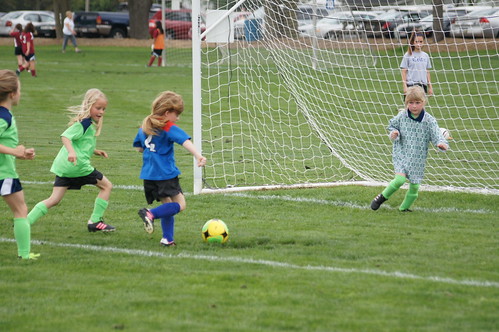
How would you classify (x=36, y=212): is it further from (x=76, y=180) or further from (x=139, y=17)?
(x=139, y=17)

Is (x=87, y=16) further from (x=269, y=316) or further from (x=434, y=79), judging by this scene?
(x=269, y=316)

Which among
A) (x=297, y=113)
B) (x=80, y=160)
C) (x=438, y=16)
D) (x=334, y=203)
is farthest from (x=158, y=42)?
(x=80, y=160)

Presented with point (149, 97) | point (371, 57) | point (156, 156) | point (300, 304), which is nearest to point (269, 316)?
point (300, 304)

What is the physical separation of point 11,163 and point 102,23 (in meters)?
45.5

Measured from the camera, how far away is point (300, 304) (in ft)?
17.0

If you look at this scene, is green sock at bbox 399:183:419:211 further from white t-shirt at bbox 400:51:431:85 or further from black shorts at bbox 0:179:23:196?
white t-shirt at bbox 400:51:431:85

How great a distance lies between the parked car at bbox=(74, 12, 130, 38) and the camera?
50.3m

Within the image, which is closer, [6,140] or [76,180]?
[6,140]

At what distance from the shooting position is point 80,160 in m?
7.33

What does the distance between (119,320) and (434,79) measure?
1510 cm

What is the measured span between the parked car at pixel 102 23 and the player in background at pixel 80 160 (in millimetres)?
44126

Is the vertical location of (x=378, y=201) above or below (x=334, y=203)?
above

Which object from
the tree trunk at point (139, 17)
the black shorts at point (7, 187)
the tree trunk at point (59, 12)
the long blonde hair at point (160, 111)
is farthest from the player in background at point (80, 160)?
the tree trunk at point (59, 12)

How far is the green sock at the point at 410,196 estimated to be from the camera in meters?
8.31
